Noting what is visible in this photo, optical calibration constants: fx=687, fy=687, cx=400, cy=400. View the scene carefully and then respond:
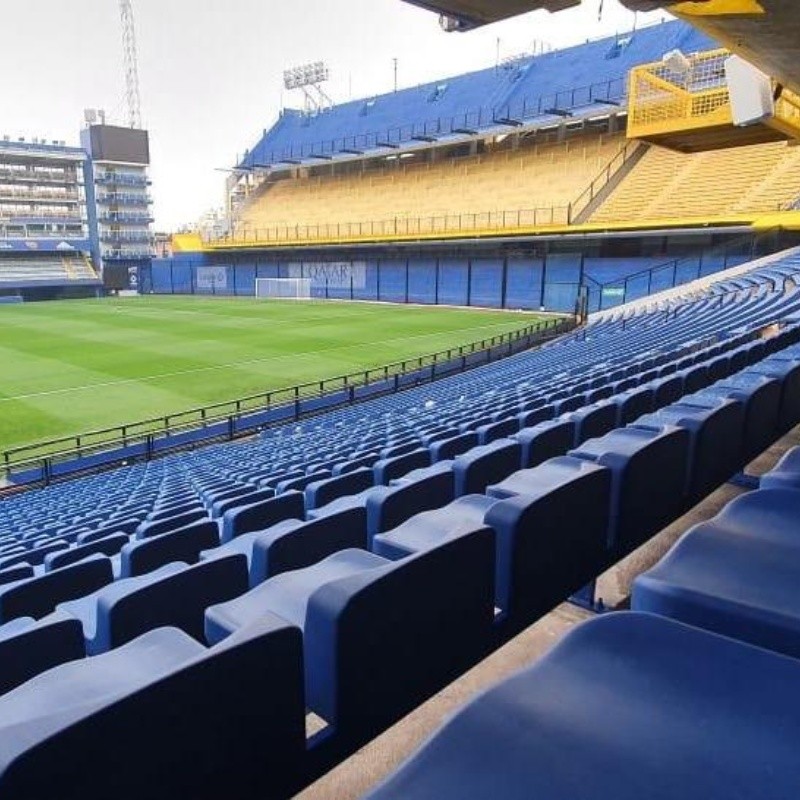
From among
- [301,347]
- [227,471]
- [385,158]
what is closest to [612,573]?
[227,471]

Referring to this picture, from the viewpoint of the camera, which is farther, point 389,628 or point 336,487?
point 336,487

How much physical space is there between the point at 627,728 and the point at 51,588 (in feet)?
10.8

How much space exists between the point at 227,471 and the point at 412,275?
4095 cm

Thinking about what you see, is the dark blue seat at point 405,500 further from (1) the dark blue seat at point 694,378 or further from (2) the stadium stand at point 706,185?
(2) the stadium stand at point 706,185

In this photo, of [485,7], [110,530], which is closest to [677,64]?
[485,7]

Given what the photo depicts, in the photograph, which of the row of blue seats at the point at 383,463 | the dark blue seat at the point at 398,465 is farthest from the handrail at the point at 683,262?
the dark blue seat at the point at 398,465

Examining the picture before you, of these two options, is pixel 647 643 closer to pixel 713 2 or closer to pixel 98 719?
pixel 98 719

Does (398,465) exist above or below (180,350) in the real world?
above

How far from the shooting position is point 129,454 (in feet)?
43.7

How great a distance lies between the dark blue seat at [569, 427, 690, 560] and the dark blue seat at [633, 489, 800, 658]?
905mm

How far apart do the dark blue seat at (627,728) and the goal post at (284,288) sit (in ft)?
177

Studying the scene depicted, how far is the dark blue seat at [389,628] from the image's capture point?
50.6 inches

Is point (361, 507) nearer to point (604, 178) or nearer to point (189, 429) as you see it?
point (189, 429)

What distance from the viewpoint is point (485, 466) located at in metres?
3.35
